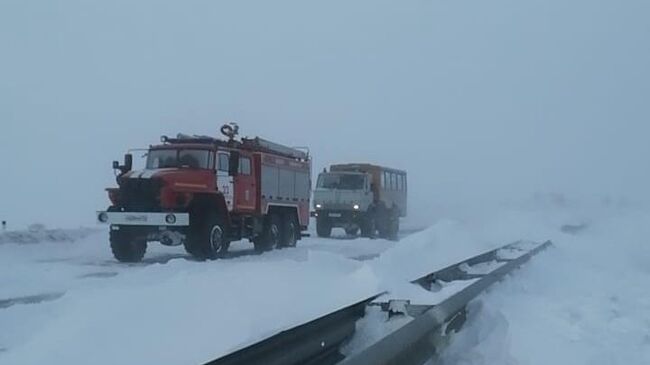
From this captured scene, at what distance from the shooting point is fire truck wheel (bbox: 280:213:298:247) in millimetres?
23031

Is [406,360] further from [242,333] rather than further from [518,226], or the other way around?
[518,226]

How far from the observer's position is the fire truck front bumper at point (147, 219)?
57.9 feet

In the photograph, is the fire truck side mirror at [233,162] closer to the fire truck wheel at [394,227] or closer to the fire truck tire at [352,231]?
the fire truck tire at [352,231]

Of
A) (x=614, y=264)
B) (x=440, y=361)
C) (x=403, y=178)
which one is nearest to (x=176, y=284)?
(x=440, y=361)

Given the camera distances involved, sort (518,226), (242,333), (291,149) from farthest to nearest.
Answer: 1. (518,226)
2. (291,149)
3. (242,333)

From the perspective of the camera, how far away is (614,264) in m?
15.3

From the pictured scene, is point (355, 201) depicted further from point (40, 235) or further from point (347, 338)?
point (347, 338)

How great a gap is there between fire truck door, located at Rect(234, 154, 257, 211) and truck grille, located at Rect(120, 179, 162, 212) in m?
2.61

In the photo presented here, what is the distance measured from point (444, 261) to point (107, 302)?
8792 mm

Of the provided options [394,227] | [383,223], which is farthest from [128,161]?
[394,227]

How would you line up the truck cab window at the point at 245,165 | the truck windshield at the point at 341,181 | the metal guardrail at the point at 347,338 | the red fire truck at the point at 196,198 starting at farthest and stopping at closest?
the truck windshield at the point at 341,181 < the truck cab window at the point at 245,165 < the red fire truck at the point at 196,198 < the metal guardrail at the point at 347,338

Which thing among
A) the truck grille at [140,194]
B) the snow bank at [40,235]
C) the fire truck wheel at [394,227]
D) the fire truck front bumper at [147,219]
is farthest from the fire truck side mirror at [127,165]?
the fire truck wheel at [394,227]

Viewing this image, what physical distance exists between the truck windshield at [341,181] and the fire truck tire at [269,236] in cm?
1015

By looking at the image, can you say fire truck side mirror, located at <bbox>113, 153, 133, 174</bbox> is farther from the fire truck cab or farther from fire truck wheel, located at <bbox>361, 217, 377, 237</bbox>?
fire truck wheel, located at <bbox>361, 217, 377, 237</bbox>
